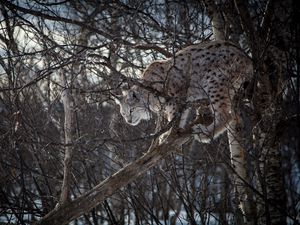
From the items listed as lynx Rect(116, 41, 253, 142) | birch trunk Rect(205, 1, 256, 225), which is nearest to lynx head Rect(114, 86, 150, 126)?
lynx Rect(116, 41, 253, 142)

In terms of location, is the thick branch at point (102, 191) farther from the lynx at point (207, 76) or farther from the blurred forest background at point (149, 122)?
the lynx at point (207, 76)

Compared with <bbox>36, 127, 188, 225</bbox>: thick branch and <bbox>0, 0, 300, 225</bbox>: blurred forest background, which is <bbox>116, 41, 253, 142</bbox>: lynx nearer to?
<bbox>0, 0, 300, 225</bbox>: blurred forest background

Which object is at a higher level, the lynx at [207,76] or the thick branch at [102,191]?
the lynx at [207,76]

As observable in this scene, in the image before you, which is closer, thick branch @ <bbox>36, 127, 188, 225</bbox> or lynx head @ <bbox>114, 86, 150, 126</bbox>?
thick branch @ <bbox>36, 127, 188, 225</bbox>

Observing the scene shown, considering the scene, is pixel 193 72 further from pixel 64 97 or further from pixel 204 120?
pixel 64 97

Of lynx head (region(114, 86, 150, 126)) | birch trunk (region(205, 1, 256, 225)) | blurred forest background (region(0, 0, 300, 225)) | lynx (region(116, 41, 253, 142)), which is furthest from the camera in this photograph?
Result: lynx head (region(114, 86, 150, 126))

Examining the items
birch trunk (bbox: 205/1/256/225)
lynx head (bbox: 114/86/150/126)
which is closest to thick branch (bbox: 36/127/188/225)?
birch trunk (bbox: 205/1/256/225)

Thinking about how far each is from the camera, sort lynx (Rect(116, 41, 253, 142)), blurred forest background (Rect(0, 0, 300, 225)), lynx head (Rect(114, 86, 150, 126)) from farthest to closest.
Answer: lynx head (Rect(114, 86, 150, 126)), lynx (Rect(116, 41, 253, 142)), blurred forest background (Rect(0, 0, 300, 225))

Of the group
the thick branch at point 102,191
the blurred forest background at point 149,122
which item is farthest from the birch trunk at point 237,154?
the thick branch at point 102,191

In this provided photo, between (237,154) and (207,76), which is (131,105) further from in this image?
(237,154)

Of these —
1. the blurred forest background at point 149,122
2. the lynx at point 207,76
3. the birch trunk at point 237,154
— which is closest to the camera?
the blurred forest background at point 149,122

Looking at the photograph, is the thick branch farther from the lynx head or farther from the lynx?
the lynx head

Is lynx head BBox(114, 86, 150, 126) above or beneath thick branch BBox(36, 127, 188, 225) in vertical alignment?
above

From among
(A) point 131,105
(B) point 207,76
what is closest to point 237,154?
(B) point 207,76
